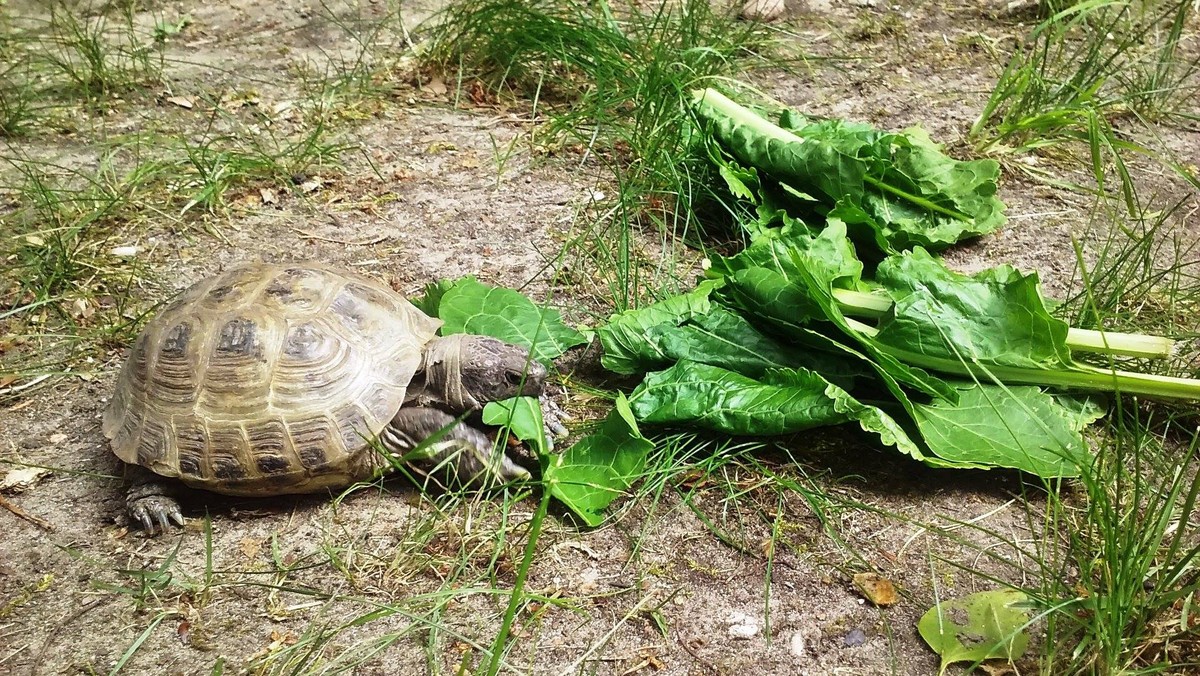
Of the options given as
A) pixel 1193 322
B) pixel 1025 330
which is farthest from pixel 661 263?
pixel 1193 322

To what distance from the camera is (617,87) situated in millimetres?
4074

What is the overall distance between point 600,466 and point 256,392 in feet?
3.31

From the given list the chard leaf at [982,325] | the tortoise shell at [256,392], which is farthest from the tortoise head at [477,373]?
the chard leaf at [982,325]

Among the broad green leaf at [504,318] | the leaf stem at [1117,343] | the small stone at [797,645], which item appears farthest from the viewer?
the broad green leaf at [504,318]

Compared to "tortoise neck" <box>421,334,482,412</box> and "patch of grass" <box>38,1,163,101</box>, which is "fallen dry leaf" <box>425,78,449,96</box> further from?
"tortoise neck" <box>421,334,482,412</box>

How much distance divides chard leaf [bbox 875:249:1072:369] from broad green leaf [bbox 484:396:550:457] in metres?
1.06

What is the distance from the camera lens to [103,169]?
3.71m

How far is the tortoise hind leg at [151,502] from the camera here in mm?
2344

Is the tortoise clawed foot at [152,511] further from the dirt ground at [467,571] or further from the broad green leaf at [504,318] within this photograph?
the broad green leaf at [504,318]

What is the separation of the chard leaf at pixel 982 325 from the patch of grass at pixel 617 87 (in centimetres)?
91

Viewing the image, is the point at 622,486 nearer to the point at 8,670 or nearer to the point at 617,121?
the point at 8,670

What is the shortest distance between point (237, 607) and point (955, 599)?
181 cm

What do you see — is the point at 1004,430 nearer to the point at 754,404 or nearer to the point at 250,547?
the point at 754,404

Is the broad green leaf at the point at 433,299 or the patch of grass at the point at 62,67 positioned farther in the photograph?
the patch of grass at the point at 62,67
